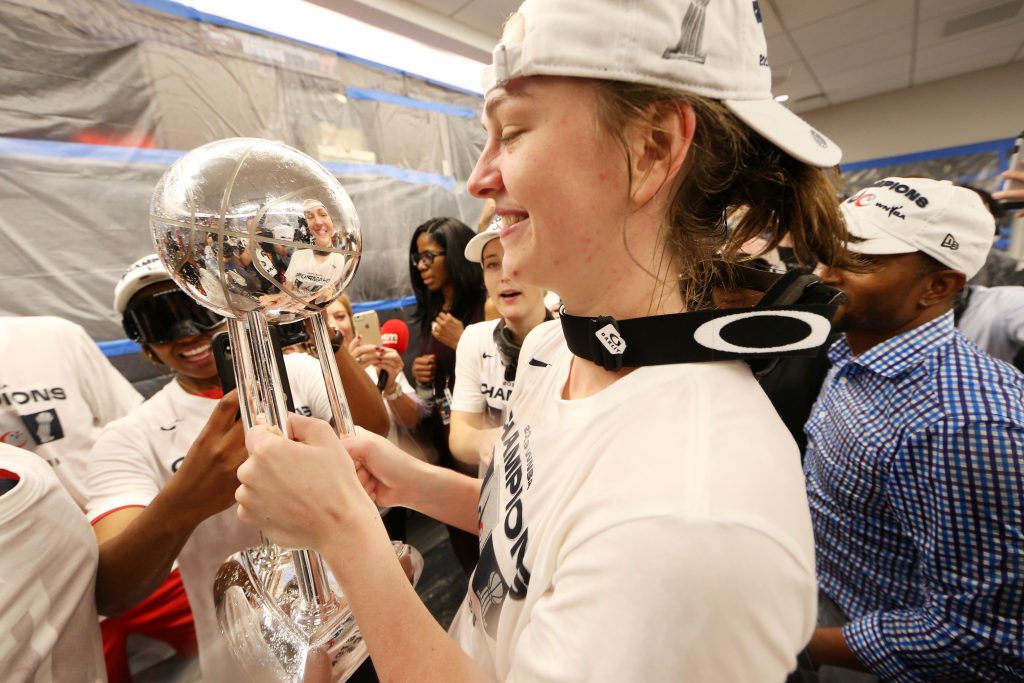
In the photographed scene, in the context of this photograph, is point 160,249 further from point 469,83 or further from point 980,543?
point 469,83

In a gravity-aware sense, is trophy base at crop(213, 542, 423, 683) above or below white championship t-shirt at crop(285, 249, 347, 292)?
below

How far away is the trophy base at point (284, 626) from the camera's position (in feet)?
2.22

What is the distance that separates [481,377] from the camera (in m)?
1.80

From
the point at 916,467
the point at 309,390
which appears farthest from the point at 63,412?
the point at 916,467

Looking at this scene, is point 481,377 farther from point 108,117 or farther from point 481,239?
point 108,117

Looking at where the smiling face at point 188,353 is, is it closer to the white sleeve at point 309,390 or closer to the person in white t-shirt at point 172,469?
the person in white t-shirt at point 172,469

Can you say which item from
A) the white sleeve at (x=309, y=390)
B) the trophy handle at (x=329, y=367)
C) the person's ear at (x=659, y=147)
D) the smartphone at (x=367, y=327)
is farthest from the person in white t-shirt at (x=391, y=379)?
the person's ear at (x=659, y=147)

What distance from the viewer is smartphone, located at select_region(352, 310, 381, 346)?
90.8 inches

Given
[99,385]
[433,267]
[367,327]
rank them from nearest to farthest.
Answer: [99,385]
[367,327]
[433,267]

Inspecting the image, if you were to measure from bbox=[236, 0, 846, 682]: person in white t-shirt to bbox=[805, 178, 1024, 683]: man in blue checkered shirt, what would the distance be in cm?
31

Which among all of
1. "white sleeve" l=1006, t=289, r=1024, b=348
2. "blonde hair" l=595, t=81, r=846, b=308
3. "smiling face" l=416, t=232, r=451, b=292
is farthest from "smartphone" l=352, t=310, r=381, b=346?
"white sleeve" l=1006, t=289, r=1024, b=348

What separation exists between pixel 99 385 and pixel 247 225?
1.78 m

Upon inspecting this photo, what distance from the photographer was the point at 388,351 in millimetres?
2129

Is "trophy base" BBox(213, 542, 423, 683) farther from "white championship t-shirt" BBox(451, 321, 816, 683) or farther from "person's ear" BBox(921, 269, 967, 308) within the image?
"person's ear" BBox(921, 269, 967, 308)
